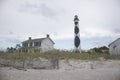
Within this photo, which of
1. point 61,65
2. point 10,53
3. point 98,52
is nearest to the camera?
point 61,65

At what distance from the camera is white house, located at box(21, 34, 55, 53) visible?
9.60 metres

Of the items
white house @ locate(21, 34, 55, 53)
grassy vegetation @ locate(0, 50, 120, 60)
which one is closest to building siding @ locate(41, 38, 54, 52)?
white house @ locate(21, 34, 55, 53)

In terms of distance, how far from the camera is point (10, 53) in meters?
9.00

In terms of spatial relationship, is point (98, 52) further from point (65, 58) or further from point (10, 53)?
point (10, 53)

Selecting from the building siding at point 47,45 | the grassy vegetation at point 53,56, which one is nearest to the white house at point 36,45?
the building siding at point 47,45

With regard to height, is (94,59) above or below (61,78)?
above

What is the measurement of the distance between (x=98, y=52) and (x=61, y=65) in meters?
2.81

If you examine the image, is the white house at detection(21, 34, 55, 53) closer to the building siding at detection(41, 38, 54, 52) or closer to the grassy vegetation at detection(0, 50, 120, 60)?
the building siding at detection(41, 38, 54, 52)

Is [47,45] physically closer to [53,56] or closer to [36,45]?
[36,45]

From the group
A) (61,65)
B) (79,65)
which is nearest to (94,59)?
(79,65)

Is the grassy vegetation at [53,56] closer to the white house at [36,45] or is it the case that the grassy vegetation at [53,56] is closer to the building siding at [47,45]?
the white house at [36,45]

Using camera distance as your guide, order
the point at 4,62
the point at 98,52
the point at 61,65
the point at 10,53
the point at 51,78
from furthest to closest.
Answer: the point at 98,52 < the point at 10,53 < the point at 4,62 < the point at 61,65 < the point at 51,78

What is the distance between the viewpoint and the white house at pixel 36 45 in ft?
31.5

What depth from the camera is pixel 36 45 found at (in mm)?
10891
